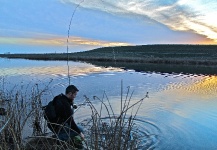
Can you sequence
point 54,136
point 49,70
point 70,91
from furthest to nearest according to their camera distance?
1. point 49,70
2. point 54,136
3. point 70,91

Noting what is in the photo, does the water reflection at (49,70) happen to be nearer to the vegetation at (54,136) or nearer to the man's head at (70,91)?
the vegetation at (54,136)

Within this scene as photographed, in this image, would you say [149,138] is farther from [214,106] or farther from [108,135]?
[214,106]

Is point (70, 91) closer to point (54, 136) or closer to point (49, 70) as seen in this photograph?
point (54, 136)

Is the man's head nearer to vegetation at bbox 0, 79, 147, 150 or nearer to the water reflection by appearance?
vegetation at bbox 0, 79, 147, 150

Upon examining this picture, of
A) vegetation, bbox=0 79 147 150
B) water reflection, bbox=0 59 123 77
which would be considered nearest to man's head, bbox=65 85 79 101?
vegetation, bbox=0 79 147 150

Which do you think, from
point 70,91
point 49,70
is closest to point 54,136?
point 70,91

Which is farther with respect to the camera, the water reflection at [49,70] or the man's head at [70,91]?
the water reflection at [49,70]

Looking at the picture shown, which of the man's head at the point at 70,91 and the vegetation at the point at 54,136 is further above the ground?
the man's head at the point at 70,91

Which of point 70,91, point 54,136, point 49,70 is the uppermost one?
point 70,91

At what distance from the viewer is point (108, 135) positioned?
13.9 ft

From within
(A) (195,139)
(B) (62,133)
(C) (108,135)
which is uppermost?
(C) (108,135)

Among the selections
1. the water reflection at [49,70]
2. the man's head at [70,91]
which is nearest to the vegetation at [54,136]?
the man's head at [70,91]

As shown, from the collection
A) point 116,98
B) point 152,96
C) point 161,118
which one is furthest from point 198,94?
point 161,118

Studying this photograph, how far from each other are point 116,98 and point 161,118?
3990 millimetres
